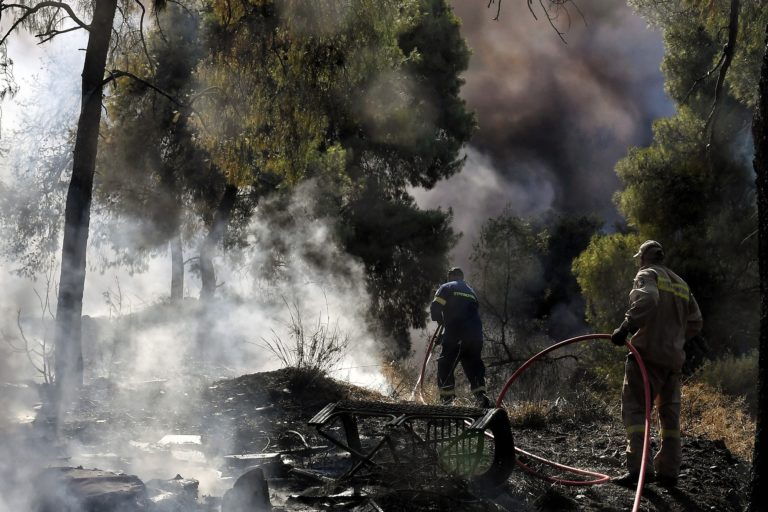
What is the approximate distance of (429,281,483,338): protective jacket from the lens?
9539 mm

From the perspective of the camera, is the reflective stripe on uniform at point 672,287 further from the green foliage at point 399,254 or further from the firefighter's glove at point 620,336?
the green foliage at point 399,254

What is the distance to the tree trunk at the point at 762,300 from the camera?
15.7 ft

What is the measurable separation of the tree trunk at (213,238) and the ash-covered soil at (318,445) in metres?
8.22

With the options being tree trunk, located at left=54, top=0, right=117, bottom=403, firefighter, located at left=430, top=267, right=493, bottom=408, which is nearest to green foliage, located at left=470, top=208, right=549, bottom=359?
firefighter, located at left=430, top=267, right=493, bottom=408

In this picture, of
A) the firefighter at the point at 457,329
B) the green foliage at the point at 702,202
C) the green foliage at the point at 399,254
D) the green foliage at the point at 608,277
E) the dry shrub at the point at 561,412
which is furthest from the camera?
the green foliage at the point at 399,254

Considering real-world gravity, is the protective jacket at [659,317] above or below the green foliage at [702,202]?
below

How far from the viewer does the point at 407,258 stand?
2077 cm

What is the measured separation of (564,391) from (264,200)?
37.2 feet

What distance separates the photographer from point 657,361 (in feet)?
19.7

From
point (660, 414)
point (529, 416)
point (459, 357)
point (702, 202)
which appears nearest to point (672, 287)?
point (660, 414)

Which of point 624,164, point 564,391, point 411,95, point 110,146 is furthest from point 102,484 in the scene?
point 411,95

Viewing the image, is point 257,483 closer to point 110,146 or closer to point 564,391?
point 564,391

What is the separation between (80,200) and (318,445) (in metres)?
3.85

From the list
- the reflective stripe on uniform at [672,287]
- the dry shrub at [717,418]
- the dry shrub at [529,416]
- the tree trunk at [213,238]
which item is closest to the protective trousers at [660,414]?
the reflective stripe on uniform at [672,287]
